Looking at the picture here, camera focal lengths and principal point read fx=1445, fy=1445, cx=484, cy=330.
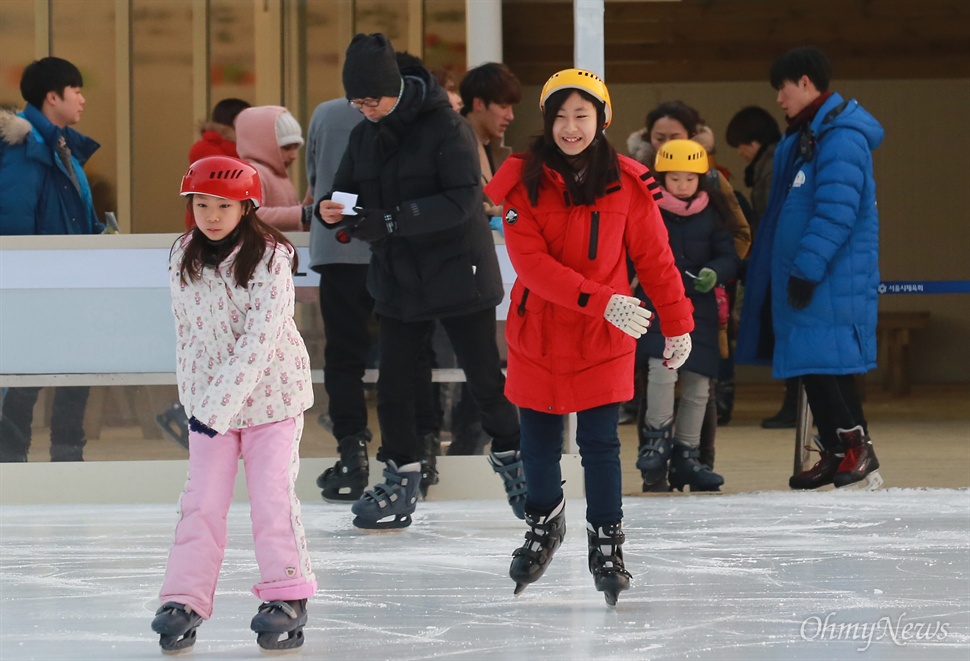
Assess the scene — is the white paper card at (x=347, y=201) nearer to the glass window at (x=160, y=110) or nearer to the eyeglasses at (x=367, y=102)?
the eyeglasses at (x=367, y=102)

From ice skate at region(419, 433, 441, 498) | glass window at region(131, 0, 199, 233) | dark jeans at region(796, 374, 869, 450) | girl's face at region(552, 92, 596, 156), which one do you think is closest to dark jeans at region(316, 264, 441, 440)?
ice skate at region(419, 433, 441, 498)

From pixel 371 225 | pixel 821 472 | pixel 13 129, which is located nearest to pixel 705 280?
pixel 821 472

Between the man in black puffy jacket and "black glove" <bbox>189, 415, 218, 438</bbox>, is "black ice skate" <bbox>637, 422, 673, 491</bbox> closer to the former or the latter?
the man in black puffy jacket

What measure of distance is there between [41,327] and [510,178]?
8.17 feet

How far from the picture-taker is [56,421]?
524 cm

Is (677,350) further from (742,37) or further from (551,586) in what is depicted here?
(742,37)

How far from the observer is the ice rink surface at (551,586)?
9.75ft

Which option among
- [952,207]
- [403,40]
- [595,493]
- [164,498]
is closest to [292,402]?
[595,493]

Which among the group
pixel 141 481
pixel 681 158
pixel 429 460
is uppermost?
pixel 681 158

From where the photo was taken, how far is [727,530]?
4406mm

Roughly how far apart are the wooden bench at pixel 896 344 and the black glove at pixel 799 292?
505 cm

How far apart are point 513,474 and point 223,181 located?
5.80 ft

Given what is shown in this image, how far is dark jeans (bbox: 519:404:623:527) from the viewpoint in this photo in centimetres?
340

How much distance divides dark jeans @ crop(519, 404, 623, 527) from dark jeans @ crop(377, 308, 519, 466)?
0.98m
